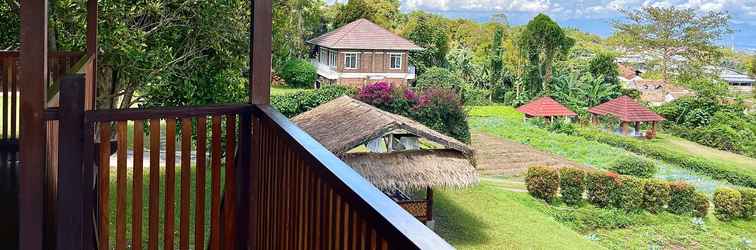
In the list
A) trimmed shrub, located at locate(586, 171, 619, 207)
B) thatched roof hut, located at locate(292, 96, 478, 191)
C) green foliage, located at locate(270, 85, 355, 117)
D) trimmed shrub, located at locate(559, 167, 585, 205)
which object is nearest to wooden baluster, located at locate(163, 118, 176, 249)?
thatched roof hut, located at locate(292, 96, 478, 191)

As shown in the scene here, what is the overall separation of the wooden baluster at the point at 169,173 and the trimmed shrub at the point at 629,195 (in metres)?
14.2

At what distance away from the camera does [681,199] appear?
14.9 m

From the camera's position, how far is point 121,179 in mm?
1698

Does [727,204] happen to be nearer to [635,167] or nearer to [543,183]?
[635,167]

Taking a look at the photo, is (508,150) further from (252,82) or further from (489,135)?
(252,82)

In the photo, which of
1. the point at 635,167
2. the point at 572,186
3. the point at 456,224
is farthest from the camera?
the point at 635,167

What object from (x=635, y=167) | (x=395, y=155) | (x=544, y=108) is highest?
(x=544, y=108)

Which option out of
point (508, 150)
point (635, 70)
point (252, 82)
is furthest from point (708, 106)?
point (252, 82)

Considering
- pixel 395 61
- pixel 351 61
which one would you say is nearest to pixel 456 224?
pixel 395 61

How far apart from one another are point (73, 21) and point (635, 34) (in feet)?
70.6

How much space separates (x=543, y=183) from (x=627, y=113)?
6153 millimetres

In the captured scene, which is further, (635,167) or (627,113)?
(627,113)

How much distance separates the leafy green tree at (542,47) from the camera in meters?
20.6

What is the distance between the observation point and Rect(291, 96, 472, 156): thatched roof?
31.0 feet
